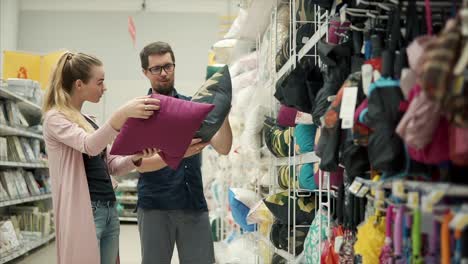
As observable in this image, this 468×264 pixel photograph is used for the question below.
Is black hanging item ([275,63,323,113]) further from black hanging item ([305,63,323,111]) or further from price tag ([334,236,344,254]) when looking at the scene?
price tag ([334,236,344,254])

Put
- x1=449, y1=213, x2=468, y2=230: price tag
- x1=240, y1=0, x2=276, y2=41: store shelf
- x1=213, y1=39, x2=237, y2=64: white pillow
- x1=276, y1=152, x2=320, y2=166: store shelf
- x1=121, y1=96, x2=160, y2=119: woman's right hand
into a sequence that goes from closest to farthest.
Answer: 1. x1=449, y1=213, x2=468, y2=230: price tag
2. x1=121, y1=96, x2=160, y2=119: woman's right hand
3. x1=276, y1=152, x2=320, y2=166: store shelf
4. x1=240, y1=0, x2=276, y2=41: store shelf
5. x1=213, y1=39, x2=237, y2=64: white pillow

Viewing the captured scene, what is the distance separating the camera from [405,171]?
4.98 ft

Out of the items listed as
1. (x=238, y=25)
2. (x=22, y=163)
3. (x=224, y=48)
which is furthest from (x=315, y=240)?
(x=22, y=163)

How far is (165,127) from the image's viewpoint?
7.30ft

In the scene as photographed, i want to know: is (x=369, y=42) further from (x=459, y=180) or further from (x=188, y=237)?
(x=188, y=237)

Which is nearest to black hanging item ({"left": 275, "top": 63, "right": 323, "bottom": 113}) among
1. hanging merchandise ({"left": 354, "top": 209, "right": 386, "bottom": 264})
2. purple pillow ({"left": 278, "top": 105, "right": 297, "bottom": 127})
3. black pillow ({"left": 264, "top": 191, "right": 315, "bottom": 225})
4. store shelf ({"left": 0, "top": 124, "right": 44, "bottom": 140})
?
purple pillow ({"left": 278, "top": 105, "right": 297, "bottom": 127})

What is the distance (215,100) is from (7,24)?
9.37 meters

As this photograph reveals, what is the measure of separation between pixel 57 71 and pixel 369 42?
146 centimetres

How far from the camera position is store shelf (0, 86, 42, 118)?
5762 mm

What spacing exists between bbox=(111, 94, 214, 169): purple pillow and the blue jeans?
0.33 metres

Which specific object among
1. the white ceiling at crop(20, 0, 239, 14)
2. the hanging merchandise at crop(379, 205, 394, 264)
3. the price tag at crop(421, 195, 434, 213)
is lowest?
the hanging merchandise at crop(379, 205, 394, 264)

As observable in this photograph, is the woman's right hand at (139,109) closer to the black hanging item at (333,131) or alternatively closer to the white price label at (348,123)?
the black hanging item at (333,131)

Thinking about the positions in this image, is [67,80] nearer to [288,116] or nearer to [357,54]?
[288,116]

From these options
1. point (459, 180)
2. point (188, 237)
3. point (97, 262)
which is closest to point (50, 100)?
point (97, 262)
